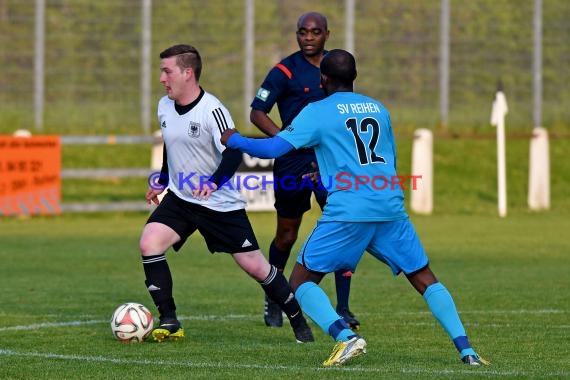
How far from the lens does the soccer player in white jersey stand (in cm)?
944

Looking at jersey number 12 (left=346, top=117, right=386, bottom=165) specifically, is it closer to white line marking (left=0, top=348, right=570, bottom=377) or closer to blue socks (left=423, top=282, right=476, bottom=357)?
blue socks (left=423, top=282, right=476, bottom=357)

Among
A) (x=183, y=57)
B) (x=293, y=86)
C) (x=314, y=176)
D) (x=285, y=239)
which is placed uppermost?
(x=183, y=57)

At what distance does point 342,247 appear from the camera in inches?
317

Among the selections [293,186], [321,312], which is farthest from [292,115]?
[321,312]

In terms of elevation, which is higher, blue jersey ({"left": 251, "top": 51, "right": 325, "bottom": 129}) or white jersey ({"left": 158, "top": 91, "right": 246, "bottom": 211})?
blue jersey ({"left": 251, "top": 51, "right": 325, "bottom": 129})

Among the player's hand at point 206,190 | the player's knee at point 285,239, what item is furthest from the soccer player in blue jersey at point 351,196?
the player's knee at point 285,239

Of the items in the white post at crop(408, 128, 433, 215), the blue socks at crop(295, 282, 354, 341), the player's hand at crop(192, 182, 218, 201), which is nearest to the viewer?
the blue socks at crop(295, 282, 354, 341)

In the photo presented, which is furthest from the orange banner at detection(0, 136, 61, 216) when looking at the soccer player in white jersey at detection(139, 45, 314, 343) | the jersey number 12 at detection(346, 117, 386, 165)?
the jersey number 12 at detection(346, 117, 386, 165)

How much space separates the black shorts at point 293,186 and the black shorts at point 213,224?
A: 38.2 inches

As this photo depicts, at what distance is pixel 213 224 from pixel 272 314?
1.22 m

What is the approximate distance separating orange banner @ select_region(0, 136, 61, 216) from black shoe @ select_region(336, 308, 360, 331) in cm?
1119

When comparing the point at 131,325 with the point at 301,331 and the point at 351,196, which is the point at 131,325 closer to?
the point at 301,331

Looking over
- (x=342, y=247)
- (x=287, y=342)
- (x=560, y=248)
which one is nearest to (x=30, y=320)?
(x=287, y=342)

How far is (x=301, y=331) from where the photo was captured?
9422 mm
